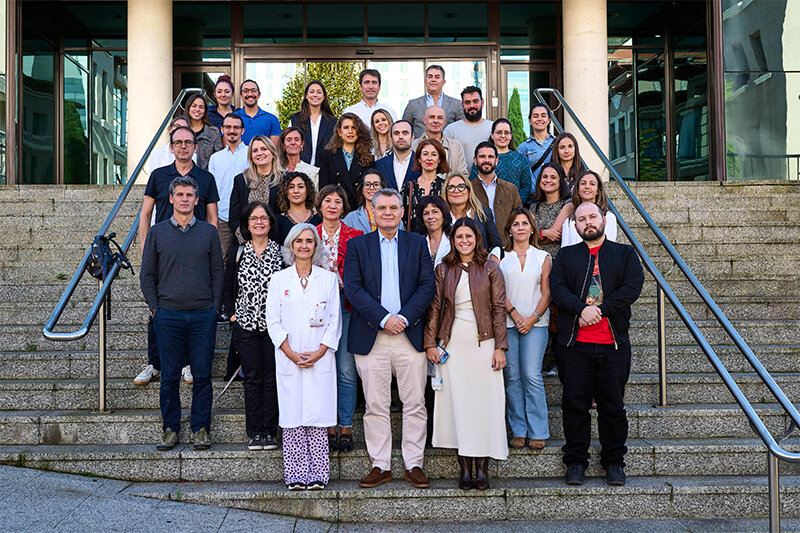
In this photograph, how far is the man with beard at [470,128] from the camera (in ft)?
24.4

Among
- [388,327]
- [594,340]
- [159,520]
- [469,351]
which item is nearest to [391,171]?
[388,327]

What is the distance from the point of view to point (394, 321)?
5074mm

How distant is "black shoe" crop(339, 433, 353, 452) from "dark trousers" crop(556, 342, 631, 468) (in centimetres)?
145

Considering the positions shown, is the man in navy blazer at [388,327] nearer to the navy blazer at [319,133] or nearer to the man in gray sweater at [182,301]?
the man in gray sweater at [182,301]

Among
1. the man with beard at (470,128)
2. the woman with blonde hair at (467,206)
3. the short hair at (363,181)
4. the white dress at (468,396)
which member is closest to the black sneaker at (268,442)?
the white dress at (468,396)

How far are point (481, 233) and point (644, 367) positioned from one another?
1.99 metres

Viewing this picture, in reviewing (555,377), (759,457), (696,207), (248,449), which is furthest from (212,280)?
(696,207)

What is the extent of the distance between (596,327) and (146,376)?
11.1ft

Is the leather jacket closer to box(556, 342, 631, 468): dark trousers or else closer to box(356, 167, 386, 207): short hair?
box(556, 342, 631, 468): dark trousers

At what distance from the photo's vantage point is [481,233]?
5469 millimetres

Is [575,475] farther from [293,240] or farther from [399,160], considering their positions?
[399,160]

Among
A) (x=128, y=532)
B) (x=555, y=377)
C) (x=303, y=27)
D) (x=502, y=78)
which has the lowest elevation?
(x=128, y=532)

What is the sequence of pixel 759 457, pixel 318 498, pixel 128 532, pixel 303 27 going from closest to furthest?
pixel 128 532
pixel 318 498
pixel 759 457
pixel 303 27

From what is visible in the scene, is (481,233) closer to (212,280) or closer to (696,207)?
(212,280)
